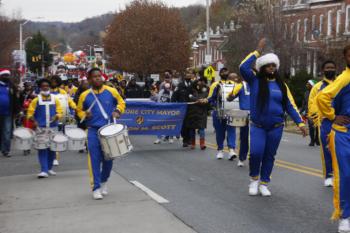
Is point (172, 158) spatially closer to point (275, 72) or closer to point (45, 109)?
point (45, 109)

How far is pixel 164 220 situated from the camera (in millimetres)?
7957

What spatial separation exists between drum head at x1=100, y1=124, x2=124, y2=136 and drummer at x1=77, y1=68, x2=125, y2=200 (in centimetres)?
27

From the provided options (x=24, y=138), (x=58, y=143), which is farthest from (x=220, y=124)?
(x=24, y=138)

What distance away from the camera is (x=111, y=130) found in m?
9.34

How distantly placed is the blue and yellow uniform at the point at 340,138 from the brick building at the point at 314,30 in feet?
93.5

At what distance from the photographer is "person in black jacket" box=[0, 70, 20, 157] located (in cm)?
1633

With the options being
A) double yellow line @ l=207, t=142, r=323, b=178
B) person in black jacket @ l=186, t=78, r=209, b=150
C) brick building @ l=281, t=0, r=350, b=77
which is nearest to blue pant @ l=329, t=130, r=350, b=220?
double yellow line @ l=207, t=142, r=323, b=178

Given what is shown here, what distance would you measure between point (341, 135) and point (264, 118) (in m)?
2.15

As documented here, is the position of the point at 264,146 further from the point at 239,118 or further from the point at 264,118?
the point at 239,118

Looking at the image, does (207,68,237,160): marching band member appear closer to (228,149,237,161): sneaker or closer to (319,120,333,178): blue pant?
(228,149,237,161): sneaker

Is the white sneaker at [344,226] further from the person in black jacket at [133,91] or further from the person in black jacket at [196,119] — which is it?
the person in black jacket at [133,91]

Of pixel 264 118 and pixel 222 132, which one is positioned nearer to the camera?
pixel 264 118

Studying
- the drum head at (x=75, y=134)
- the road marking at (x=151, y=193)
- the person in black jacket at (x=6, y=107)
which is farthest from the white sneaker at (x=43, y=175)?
the person in black jacket at (x=6, y=107)

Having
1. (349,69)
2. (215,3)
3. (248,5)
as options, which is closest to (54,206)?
(349,69)
